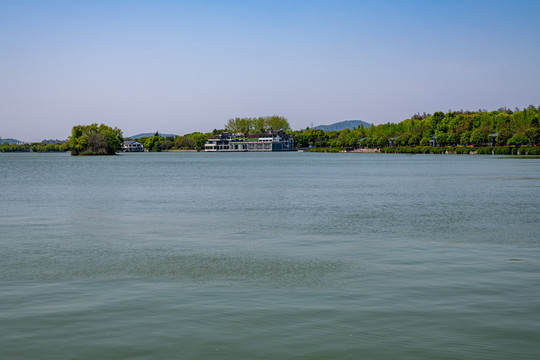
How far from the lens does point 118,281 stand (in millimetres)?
11438

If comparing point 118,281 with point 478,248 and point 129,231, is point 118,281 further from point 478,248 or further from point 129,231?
point 478,248

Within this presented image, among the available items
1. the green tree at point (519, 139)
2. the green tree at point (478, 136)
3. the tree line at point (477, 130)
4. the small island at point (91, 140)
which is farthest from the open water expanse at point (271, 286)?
the small island at point (91, 140)

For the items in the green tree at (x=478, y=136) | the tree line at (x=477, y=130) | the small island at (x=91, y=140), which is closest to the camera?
the tree line at (x=477, y=130)

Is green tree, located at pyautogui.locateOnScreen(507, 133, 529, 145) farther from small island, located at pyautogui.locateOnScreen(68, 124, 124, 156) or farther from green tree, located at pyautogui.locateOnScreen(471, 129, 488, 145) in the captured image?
small island, located at pyautogui.locateOnScreen(68, 124, 124, 156)

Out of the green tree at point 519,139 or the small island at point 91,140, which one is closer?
the green tree at point 519,139

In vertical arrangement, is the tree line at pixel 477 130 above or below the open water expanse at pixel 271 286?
above

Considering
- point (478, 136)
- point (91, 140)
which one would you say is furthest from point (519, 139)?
point (91, 140)

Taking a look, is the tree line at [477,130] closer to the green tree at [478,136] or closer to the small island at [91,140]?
the green tree at [478,136]

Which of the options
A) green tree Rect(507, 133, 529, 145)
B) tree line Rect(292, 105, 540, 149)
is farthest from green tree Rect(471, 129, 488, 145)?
green tree Rect(507, 133, 529, 145)

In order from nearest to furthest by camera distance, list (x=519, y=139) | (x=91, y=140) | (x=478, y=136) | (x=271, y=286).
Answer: (x=271, y=286) → (x=519, y=139) → (x=478, y=136) → (x=91, y=140)

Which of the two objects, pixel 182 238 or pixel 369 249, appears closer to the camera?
pixel 369 249

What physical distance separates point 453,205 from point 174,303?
20.5 m

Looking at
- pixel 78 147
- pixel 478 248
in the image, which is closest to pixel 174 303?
pixel 478 248

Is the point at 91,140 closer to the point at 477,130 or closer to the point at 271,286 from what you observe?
the point at 477,130
